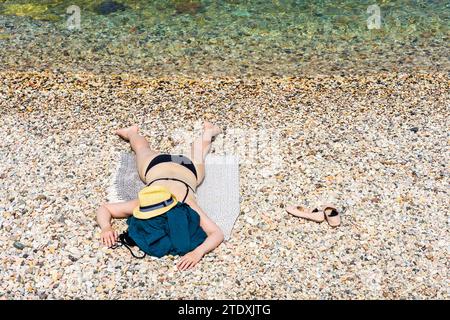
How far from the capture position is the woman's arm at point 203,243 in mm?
5410

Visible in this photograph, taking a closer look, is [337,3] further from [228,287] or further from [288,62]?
[228,287]

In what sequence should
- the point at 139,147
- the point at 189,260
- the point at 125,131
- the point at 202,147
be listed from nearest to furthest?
1. the point at 189,260
2. the point at 139,147
3. the point at 202,147
4. the point at 125,131

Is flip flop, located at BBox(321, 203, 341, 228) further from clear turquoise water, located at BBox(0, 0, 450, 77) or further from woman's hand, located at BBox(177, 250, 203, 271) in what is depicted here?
clear turquoise water, located at BBox(0, 0, 450, 77)

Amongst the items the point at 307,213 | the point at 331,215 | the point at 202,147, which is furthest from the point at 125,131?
the point at 331,215

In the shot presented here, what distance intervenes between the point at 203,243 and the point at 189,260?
0.24 m

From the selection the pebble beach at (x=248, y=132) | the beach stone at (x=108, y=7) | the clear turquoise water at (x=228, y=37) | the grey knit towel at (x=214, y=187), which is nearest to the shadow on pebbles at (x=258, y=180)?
the pebble beach at (x=248, y=132)

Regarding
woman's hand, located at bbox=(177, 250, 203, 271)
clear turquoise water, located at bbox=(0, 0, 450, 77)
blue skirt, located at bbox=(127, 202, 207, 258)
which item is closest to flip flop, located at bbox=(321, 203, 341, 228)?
Answer: blue skirt, located at bbox=(127, 202, 207, 258)

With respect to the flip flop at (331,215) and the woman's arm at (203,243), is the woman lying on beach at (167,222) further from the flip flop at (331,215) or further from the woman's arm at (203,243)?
the flip flop at (331,215)

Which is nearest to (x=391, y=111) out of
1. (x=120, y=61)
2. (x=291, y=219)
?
(x=291, y=219)

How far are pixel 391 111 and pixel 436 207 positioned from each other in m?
2.18

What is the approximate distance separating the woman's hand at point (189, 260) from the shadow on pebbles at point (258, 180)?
6 cm

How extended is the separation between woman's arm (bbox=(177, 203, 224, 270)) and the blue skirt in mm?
62

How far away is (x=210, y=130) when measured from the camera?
7.39 meters

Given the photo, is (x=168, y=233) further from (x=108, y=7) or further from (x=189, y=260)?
(x=108, y=7)
